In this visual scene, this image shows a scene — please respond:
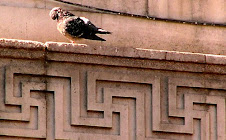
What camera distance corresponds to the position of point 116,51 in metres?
32.7

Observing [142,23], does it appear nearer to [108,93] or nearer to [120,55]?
[120,55]

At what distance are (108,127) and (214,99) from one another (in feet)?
4.43

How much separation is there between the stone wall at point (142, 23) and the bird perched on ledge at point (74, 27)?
1.11 ft

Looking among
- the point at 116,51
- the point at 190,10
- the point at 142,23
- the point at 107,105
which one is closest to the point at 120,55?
the point at 116,51

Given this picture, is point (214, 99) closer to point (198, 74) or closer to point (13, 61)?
point (198, 74)

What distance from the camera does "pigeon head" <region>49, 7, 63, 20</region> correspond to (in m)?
32.8

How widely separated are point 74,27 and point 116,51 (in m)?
0.58

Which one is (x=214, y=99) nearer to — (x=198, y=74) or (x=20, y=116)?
(x=198, y=74)

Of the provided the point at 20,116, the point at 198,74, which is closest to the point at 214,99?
the point at 198,74

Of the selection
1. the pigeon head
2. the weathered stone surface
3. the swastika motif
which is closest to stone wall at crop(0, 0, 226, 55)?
the weathered stone surface

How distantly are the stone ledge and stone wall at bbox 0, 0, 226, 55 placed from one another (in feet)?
1.76

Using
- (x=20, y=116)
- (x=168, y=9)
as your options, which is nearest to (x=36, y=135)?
(x=20, y=116)

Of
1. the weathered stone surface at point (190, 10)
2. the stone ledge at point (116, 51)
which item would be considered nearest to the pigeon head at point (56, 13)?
the stone ledge at point (116, 51)

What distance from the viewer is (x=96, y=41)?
109 ft
